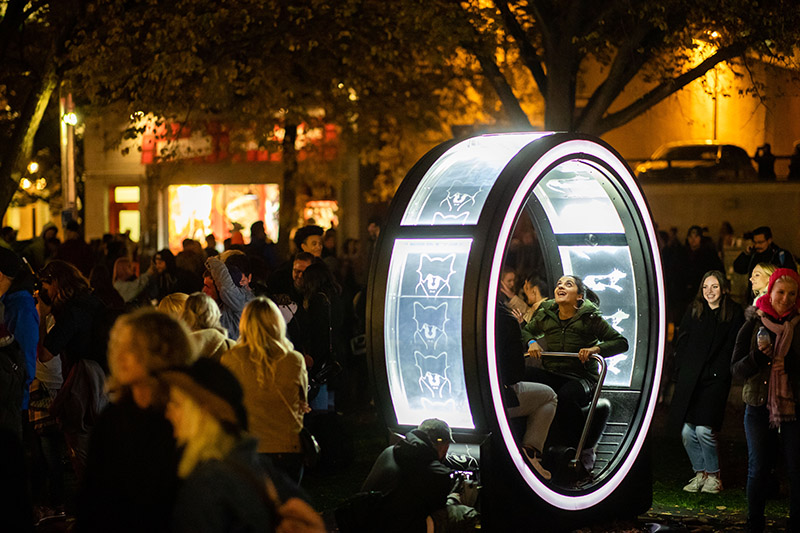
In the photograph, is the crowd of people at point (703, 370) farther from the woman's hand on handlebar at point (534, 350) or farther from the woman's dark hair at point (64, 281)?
the woman's dark hair at point (64, 281)

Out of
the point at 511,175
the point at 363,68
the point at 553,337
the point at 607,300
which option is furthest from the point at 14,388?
the point at 363,68

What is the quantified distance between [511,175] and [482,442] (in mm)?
1754

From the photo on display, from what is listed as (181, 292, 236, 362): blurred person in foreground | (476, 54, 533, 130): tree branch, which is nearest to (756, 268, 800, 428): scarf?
(181, 292, 236, 362): blurred person in foreground

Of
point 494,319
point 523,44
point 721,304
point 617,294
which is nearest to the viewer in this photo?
point 494,319

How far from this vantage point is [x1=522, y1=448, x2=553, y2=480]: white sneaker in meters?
7.77

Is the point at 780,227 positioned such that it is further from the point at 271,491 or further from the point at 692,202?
the point at 271,491

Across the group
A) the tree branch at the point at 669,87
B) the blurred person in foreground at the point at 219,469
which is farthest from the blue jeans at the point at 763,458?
the tree branch at the point at 669,87

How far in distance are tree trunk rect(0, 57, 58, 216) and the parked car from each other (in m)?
15.0

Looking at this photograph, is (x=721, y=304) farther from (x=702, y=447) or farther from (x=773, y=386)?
(x=773, y=386)

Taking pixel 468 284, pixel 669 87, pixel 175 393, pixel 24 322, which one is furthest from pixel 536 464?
pixel 669 87

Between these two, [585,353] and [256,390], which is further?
[585,353]

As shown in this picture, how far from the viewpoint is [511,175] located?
748 cm

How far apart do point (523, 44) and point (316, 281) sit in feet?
25.6

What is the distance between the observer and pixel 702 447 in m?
9.62
